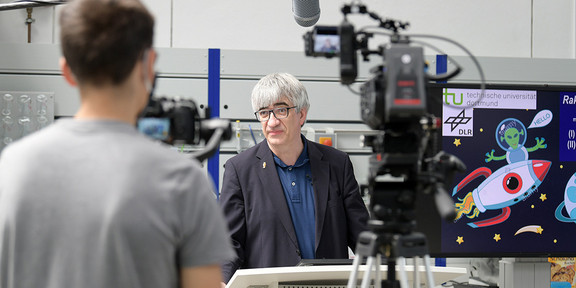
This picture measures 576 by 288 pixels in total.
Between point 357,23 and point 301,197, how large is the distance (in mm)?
2134

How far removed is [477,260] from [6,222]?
243 centimetres

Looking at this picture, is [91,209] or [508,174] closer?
[91,209]

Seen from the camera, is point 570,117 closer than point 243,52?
Yes

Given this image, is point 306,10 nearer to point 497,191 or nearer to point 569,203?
point 497,191

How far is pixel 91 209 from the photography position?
0.95 meters

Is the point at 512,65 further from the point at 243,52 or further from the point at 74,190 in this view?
the point at 74,190

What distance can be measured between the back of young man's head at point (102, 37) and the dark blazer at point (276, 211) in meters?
1.44

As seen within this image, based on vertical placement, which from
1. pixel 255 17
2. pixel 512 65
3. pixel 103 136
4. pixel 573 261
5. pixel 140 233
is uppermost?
pixel 255 17

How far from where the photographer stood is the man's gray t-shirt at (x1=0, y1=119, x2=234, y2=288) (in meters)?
0.95

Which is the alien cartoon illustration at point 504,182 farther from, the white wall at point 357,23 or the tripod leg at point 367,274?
the white wall at point 357,23

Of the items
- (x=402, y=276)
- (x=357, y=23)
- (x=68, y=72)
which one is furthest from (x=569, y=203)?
(x=357, y=23)

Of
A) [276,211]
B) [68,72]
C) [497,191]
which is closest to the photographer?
[68,72]

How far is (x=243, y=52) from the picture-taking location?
3.54m

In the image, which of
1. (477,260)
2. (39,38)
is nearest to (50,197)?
(477,260)
